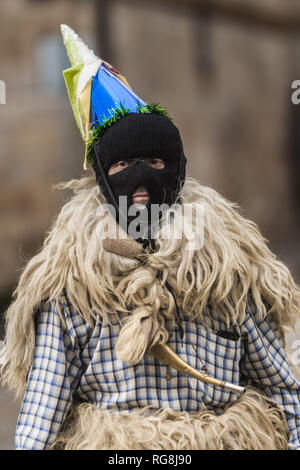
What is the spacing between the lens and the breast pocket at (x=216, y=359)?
1657 millimetres

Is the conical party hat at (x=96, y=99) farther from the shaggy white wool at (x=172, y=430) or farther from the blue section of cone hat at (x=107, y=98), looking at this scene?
the shaggy white wool at (x=172, y=430)

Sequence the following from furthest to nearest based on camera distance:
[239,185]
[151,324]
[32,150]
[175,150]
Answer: [239,185]
[32,150]
[175,150]
[151,324]

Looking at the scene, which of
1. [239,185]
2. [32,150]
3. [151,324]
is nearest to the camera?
[151,324]

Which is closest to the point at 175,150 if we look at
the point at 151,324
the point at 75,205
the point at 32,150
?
the point at 75,205

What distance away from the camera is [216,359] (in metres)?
1.68

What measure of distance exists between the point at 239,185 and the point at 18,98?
7.65 ft

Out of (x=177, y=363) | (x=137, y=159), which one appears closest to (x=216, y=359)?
(x=177, y=363)

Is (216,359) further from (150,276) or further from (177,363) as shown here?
(150,276)

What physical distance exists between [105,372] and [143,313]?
181 mm

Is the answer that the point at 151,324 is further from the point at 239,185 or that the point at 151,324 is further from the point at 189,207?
the point at 239,185

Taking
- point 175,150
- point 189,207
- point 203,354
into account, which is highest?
point 175,150

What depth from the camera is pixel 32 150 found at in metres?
5.15

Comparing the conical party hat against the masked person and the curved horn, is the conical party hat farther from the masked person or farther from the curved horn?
the curved horn

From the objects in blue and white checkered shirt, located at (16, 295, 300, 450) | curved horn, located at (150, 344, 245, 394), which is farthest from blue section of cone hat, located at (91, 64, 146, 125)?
curved horn, located at (150, 344, 245, 394)
